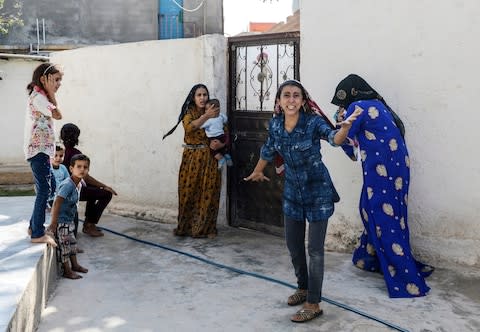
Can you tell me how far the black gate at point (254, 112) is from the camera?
604cm

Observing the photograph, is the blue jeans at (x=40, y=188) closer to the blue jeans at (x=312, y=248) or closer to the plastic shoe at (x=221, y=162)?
the blue jeans at (x=312, y=248)

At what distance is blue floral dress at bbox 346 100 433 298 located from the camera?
440 cm

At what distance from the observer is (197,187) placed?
20.6ft

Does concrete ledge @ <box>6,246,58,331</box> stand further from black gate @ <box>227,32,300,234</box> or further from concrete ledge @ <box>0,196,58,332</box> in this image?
black gate @ <box>227,32,300,234</box>

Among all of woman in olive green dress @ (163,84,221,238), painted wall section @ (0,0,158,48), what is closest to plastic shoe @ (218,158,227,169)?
woman in olive green dress @ (163,84,221,238)

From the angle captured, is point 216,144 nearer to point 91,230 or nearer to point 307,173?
point 91,230

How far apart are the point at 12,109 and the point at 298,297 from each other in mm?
11406

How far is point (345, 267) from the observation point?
5.05m

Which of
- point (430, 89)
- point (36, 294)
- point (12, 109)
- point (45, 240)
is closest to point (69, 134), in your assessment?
point (45, 240)

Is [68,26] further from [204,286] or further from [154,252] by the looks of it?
[204,286]

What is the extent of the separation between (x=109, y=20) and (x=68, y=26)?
111cm

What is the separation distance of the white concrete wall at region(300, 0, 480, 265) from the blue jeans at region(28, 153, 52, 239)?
2703 mm

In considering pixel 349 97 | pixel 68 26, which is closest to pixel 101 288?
pixel 349 97

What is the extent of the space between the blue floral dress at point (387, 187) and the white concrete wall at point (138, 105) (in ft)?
8.06
